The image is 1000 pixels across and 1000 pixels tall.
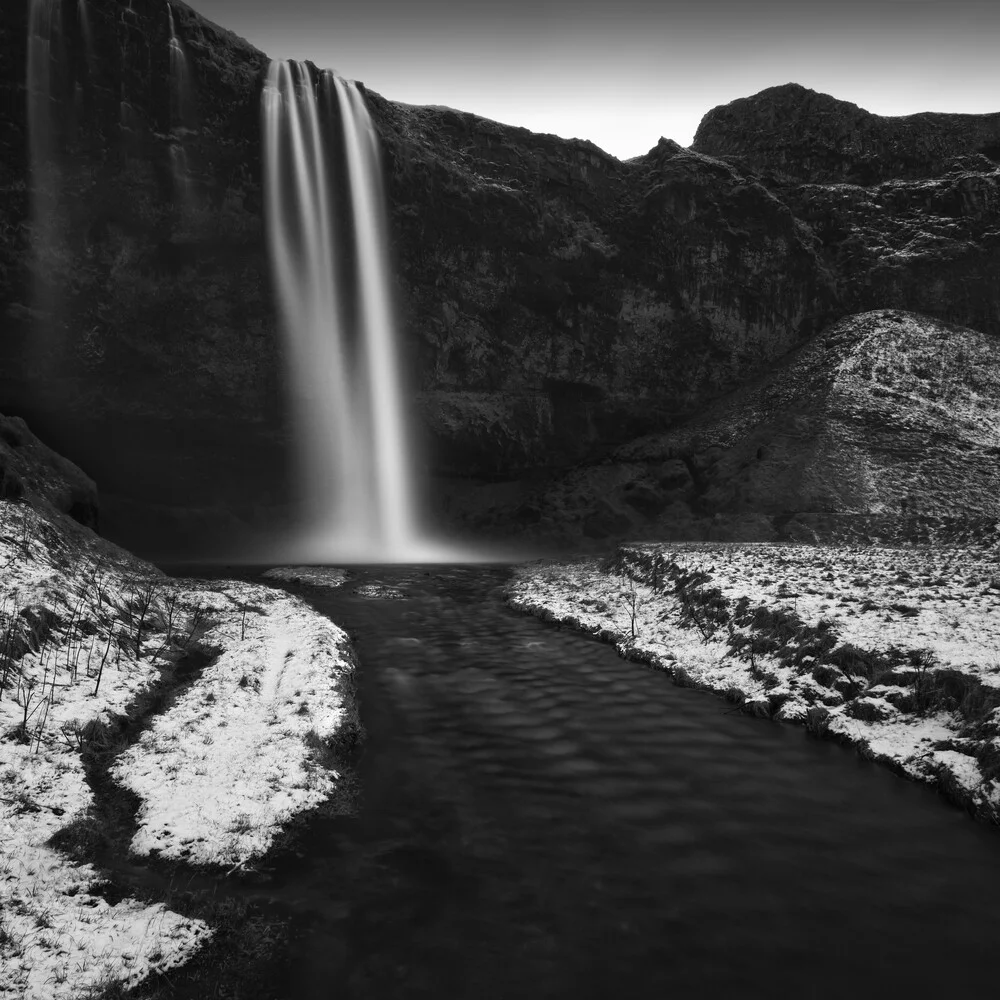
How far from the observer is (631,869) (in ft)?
17.9

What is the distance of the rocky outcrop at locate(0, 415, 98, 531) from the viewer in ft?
62.9

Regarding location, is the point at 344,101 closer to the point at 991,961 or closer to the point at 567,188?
the point at 567,188

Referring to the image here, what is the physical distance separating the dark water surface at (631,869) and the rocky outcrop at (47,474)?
15986 mm

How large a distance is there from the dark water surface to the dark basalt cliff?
1273 inches

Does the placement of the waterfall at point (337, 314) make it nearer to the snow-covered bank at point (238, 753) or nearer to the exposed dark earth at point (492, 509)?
the exposed dark earth at point (492, 509)

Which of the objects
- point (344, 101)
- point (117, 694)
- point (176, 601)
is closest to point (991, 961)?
point (117, 694)

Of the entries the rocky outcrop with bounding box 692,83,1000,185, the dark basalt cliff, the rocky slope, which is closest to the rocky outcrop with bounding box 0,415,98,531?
the dark basalt cliff

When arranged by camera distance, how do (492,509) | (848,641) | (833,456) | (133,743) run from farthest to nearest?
1. (492,509)
2. (833,456)
3. (848,641)
4. (133,743)

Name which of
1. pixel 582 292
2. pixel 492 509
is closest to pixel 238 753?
pixel 492 509

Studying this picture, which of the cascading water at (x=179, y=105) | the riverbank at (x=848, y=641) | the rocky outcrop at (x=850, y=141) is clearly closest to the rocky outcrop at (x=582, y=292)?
the rocky outcrop at (x=850, y=141)

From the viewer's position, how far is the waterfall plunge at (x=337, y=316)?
1403 inches

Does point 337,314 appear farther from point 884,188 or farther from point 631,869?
point 884,188

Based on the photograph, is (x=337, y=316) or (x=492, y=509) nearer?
(x=337, y=316)

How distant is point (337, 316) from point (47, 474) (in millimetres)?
22355
